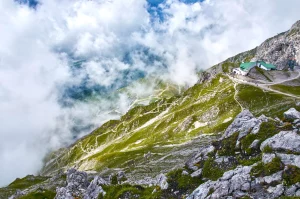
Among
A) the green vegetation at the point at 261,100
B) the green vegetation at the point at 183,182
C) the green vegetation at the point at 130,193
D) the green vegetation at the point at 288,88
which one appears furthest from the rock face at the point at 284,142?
the green vegetation at the point at 288,88

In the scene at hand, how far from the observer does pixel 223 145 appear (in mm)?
49125

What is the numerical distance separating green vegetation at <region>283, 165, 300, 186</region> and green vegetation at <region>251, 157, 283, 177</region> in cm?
143

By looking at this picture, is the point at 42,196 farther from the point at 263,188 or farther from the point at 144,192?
the point at 263,188

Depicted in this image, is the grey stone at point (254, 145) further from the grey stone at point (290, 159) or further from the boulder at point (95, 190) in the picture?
the boulder at point (95, 190)

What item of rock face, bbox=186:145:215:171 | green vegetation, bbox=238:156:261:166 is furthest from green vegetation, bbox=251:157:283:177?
rock face, bbox=186:145:215:171

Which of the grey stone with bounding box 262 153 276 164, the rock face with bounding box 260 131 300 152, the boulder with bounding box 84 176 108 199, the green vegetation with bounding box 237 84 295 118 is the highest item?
the green vegetation with bounding box 237 84 295 118

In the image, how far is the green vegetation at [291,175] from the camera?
105 feet

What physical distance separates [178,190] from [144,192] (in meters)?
6.93

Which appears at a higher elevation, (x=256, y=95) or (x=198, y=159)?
(x=256, y=95)

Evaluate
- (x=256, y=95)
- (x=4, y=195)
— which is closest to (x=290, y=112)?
(x=256, y=95)

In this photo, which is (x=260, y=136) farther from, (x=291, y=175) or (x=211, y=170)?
(x=291, y=175)

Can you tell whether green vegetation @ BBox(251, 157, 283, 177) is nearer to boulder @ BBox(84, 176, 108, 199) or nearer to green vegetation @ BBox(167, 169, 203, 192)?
green vegetation @ BBox(167, 169, 203, 192)

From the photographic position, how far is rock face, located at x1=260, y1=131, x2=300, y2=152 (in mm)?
38750

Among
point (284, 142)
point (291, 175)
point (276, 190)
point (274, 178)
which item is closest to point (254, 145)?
point (284, 142)
